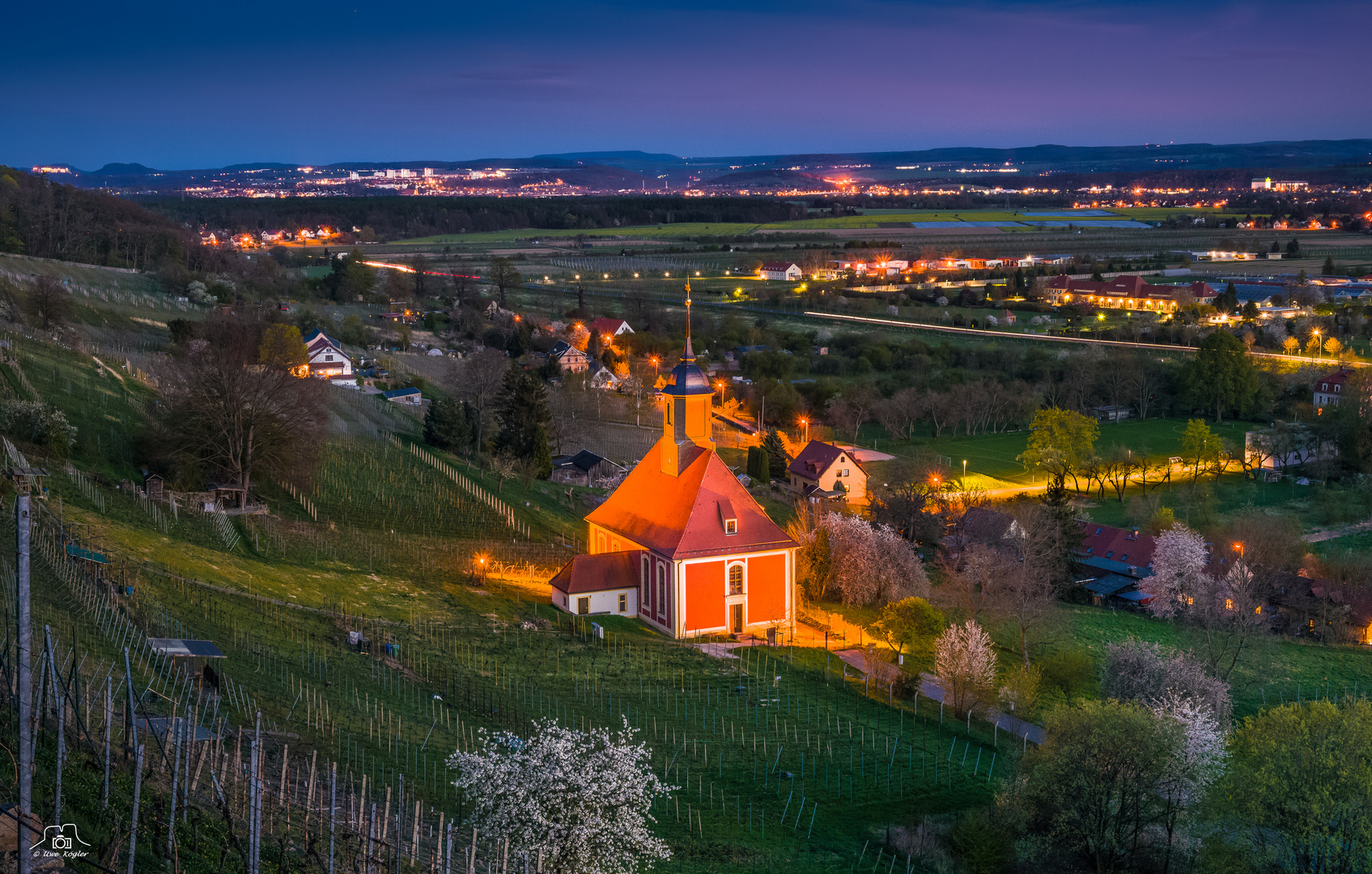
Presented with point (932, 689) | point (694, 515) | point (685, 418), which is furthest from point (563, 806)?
point (685, 418)

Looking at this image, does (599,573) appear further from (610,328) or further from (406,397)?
(610,328)

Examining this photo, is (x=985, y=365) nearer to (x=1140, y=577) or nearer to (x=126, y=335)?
(x=1140, y=577)

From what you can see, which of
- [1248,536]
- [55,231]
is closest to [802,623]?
[1248,536]

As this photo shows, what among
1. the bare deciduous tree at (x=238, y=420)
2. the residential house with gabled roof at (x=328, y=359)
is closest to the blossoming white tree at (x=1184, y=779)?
the bare deciduous tree at (x=238, y=420)

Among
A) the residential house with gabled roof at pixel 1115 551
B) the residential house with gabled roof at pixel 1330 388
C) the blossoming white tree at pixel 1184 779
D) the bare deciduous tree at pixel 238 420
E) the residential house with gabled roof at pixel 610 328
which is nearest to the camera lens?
the blossoming white tree at pixel 1184 779

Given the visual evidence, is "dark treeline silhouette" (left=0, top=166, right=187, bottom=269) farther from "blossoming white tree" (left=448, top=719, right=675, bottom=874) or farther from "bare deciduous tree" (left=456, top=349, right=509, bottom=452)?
"blossoming white tree" (left=448, top=719, right=675, bottom=874)

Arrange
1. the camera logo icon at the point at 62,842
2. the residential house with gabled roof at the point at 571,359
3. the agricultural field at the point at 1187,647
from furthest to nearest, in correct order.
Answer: the residential house with gabled roof at the point at 571,359 < the agricultural field at the point at 1187,647 < the camera logo icon at the point at 62,842

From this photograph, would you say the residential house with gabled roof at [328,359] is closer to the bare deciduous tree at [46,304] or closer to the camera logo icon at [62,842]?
the bare deciduous tree at [46,304]

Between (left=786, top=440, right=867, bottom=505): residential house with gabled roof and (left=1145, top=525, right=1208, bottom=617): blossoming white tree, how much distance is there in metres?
16.3

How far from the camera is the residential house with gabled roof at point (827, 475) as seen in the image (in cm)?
5866

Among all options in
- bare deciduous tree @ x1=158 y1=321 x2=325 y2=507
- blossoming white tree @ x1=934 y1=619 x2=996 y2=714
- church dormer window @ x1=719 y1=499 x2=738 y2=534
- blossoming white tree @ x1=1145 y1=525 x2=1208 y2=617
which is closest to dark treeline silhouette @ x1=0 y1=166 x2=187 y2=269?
bare deciduous tree @ x1=158 y1=321 x2=325 y2=507

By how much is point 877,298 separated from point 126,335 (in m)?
78.0

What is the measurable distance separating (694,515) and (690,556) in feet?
5.46

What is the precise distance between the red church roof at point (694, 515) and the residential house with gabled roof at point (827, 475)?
775 inches
